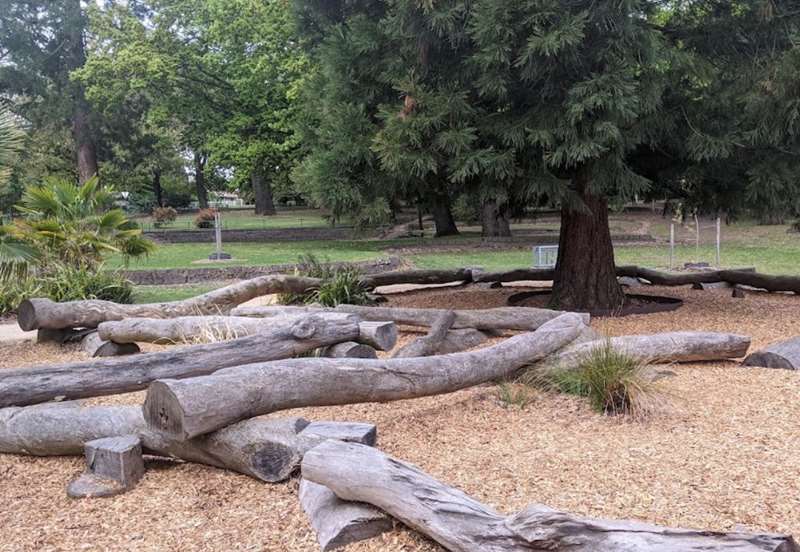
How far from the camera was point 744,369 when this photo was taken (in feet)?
A: 20.6

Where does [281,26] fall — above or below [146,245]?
above

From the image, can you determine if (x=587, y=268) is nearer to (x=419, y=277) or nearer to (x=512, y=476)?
(x=419, y=277)

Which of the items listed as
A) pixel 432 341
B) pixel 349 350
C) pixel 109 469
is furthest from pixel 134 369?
pixel 432 341

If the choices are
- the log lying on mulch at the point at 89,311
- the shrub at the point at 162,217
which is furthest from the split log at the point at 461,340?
the shrub at the point at 162,217

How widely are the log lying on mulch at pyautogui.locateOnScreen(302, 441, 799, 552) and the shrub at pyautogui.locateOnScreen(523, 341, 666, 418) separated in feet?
7.40

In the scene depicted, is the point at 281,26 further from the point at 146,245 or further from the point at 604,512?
the point at 604,512

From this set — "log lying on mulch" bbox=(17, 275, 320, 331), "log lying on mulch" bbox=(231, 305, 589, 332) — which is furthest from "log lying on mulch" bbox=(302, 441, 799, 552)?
"log lying on mulch" bbox=(17, 275, 320, 331)

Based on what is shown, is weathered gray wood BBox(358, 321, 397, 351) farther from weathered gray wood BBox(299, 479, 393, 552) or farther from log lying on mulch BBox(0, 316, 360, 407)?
weathered gray wood BBox(299, 479, 393, 552)

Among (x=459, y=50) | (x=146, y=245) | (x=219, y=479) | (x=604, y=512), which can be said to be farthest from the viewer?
(x=146, y=245)

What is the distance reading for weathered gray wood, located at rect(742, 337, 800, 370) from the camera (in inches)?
243

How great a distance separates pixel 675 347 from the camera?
627cm

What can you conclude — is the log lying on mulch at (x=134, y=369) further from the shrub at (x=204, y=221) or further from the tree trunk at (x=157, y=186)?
the tree trunk at (x=157, y=186)

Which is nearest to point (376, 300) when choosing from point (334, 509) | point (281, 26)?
point (334, 509)

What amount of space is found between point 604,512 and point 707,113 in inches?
264
